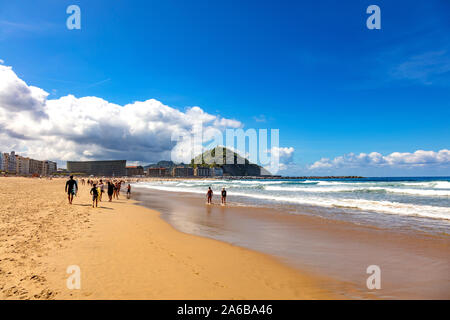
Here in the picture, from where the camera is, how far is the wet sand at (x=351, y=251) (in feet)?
17.0

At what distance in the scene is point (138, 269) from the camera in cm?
566

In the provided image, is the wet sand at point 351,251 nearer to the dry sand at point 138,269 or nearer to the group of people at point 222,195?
the dry sand at point 138,269

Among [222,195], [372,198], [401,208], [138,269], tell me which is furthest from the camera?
[372,198]

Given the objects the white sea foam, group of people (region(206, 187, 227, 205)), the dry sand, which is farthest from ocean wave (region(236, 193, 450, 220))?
the dry sand

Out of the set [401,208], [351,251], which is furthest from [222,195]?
[351,251]

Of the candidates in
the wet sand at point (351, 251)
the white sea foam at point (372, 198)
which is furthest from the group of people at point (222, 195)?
the wet sand at point (351, 251)

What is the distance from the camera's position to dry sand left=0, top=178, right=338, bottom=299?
4520mm

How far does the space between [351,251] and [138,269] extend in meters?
6.47

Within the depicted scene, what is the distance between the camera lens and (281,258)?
7.07 meters

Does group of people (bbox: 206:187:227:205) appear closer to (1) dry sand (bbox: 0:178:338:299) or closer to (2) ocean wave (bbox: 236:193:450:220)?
(2) ocean wave (bbox: 236:193:450:220)

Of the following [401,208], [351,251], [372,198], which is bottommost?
[372,198]

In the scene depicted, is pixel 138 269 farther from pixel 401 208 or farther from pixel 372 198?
pixel 372 198

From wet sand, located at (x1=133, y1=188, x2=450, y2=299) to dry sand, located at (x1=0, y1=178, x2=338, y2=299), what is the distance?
758 millimetres
